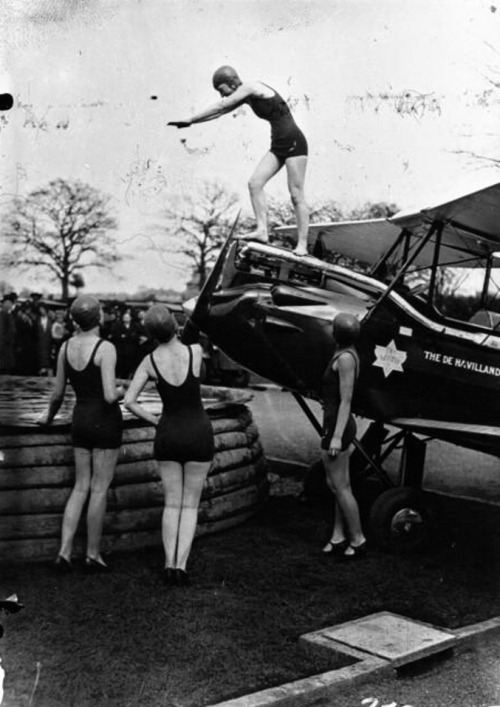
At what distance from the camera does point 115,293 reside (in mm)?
20766

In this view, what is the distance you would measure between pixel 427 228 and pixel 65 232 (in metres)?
7.17

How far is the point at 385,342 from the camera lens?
24.0ft

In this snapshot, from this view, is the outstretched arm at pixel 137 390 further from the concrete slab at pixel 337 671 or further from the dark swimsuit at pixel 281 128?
the dark swimsuit at pixel 281 128

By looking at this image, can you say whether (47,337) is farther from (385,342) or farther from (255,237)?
(385,342)

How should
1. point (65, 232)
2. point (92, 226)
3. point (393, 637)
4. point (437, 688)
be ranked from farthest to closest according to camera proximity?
point (65, 232), point (92, 226), point (393, 637), point (437, 688)

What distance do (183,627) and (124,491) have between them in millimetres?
1725

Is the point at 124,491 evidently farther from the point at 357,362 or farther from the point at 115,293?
the point at 115,293

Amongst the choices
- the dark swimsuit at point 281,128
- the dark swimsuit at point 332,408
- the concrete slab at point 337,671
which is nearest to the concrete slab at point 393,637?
the concrete slab at point 337,671

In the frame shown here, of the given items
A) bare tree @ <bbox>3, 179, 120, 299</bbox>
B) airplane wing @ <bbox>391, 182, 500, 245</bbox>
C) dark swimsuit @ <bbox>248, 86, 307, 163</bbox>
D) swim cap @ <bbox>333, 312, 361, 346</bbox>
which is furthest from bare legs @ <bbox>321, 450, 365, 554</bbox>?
bare tree @ <bbox>3, 179, 120, 299</bbox>

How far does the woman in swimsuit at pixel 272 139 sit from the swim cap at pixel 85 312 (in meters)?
1.54

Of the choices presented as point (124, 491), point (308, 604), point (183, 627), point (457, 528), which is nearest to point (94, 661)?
point (183, 627)

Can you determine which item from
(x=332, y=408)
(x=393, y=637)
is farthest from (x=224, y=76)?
(x=393, y=637)

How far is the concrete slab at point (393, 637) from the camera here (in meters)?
4.58

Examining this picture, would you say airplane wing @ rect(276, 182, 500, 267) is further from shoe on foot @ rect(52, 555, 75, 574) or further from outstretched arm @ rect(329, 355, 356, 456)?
shoe on foot @ rect(52, 555, 75, 574)
